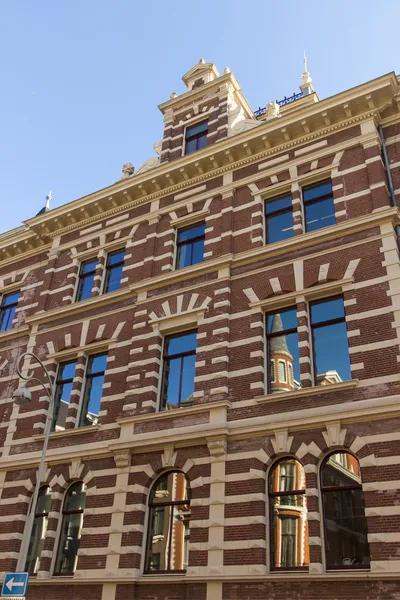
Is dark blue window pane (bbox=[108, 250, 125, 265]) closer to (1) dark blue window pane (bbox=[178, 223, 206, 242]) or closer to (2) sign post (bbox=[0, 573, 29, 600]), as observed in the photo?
(1) dark blue window pane (bbox=[178, 223, 206, 242])

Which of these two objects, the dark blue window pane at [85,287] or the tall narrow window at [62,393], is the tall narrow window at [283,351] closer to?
the tall narrow window at [62,393]

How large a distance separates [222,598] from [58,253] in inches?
603

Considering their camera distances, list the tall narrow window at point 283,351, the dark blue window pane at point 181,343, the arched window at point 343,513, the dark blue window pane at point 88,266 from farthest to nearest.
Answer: the dark blue window pane at point 88,266
the dark blue window pane at point 181,343
the tall narrow window at point 283,351
the arched window at point 343,513

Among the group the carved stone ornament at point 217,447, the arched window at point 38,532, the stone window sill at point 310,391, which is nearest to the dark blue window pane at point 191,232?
the stone window sill at point 310,391

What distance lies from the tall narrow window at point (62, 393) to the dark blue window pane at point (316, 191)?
32.8ft

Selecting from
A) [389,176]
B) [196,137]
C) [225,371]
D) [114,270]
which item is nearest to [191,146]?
[196,137]

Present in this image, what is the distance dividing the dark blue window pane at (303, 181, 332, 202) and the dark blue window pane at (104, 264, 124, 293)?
7.49 metres

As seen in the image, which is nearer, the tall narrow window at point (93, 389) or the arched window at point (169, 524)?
the arched window at point (169, 524)

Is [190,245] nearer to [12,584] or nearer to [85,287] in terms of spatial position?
[85,287]

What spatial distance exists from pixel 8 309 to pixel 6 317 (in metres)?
0.38

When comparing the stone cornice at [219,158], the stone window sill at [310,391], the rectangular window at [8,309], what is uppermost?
the stone cornice at [219,158]

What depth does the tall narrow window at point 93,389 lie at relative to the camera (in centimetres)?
1861

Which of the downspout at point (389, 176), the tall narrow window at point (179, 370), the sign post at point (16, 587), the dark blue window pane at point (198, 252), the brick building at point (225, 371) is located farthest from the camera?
the dark blue window pane at point (198, 252)

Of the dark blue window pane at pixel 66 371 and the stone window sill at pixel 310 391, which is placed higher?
the dark blue window pane at pixel 66 371
